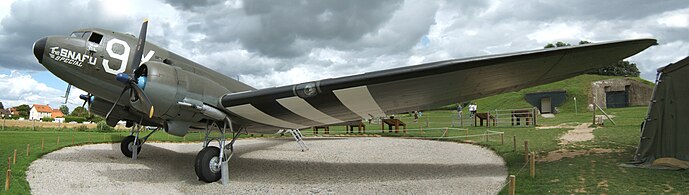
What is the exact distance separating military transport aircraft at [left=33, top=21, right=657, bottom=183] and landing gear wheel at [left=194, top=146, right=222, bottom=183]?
0.02m

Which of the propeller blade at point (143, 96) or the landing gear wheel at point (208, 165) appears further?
the landing gear wheel at point (208, 165)

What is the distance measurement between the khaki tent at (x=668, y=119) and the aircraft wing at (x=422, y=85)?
2263 millimetres

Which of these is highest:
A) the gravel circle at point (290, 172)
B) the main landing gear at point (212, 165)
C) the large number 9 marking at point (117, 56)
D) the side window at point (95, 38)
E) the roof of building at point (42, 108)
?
the side window at point (95, 38)

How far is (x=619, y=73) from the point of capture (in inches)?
3300

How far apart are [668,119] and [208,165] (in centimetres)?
1100

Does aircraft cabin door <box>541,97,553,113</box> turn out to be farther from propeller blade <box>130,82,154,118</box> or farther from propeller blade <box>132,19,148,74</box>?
propeller blade <box>130,82,154,118</box>

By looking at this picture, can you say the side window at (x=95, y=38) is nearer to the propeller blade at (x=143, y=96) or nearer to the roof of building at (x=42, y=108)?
the propeller blade at (x=143, y=96)

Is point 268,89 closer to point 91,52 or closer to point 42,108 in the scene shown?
point 91,52

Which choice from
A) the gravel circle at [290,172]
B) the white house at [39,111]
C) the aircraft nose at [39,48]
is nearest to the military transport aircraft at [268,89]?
the aircraft nose at [39,48]

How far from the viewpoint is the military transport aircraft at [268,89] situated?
715cm

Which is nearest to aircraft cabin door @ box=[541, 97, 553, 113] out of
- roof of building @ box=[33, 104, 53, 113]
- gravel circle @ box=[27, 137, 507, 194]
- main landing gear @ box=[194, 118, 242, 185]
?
gravel circle @ box=[27, 137, 507, 194]

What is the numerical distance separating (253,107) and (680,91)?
32.6ft

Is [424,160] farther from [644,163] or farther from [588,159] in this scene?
[644,163]

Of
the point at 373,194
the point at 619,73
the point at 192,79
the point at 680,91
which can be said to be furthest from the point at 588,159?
the point at 619,73
